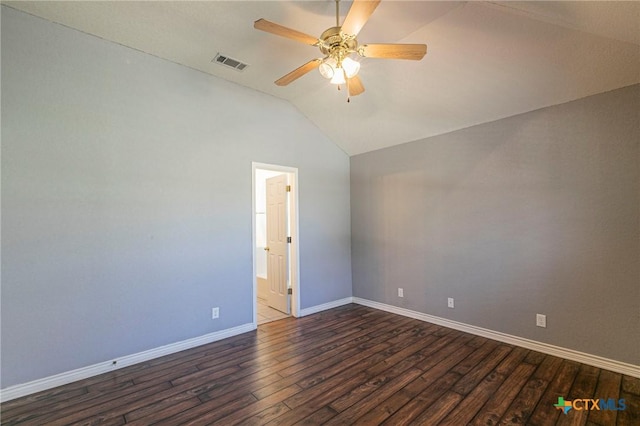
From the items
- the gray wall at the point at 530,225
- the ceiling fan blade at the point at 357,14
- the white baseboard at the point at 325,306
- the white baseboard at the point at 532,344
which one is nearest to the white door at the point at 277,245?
the white baseboard at the point at 325,306

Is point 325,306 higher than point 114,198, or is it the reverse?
point 114,198

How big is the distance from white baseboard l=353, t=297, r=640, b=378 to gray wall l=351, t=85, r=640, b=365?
0.18 feet

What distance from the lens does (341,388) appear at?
232 centimetres

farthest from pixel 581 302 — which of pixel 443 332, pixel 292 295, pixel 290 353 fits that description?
pixel 292 295

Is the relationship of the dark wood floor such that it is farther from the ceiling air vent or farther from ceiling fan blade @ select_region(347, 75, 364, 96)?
the ceiling air vent

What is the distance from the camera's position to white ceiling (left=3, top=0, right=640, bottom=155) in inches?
84.0

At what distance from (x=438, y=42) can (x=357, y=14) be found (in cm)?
123

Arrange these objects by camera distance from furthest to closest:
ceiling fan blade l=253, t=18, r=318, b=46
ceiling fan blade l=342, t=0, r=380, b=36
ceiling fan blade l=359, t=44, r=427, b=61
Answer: ceiling fan blade l=359, t=44, r=427, b=61 → ceiling fan blade l=253, t=18, r=318, b=46 → ceiling fan blade l=342, t=0, r=380, b=36

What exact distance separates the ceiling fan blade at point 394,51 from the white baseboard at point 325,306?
11.3 feet

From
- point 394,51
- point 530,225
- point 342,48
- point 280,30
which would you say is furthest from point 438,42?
point 530,225

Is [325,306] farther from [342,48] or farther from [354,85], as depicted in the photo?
[342,48]

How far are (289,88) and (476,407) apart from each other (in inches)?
151

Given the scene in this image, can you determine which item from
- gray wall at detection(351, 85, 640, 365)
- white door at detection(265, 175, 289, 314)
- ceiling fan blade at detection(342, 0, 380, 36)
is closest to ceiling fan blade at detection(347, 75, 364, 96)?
ceiling fan blade at detection(342, 0, 380, 36)

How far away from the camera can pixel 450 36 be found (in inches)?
95.5
